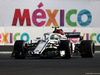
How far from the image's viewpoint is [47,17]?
29812 millimetres

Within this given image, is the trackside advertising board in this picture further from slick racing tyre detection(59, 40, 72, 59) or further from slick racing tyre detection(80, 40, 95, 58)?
slick racing tyre detection(59, 40, 72, 59)

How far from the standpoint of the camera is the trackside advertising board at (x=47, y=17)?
1140 inches

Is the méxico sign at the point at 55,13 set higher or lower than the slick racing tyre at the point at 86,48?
higher

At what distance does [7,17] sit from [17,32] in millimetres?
1176

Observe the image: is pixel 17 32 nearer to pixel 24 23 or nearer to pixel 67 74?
pixel 24 23

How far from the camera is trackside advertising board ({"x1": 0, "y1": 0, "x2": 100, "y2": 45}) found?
28953mm

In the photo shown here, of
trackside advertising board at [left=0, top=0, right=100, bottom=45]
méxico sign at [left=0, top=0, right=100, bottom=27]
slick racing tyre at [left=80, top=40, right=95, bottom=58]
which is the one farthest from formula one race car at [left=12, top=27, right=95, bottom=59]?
méxico sign at [left=0, top=0, right=100, bottom=27]

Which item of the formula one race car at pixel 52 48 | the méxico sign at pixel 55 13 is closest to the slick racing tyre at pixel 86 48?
the formula one race car at pixel 52 48

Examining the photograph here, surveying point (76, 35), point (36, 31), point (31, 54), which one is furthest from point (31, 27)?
point (31, 54)

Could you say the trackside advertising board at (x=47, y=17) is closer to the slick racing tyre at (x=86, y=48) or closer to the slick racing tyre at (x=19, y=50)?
the slick racing tyre at (x=86, y=48)

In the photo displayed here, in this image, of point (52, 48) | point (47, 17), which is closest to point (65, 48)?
point (52, 48)

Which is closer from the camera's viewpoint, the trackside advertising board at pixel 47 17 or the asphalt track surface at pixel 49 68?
the asphalt track surface at pixel 49 68

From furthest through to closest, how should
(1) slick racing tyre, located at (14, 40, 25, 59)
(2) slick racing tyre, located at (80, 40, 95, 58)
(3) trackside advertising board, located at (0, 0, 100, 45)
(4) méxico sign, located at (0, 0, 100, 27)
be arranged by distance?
(4) méxico sign, located at (0, 0, 100, 27), (3) trackside advertising board, located at (0, 0, 100, 45), (2) slick racing tyre, located at (80, 40, 95, 58), (1) slick racing tyre, located at (14, 40, 25, 59)

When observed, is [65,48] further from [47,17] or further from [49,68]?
[47,17]
